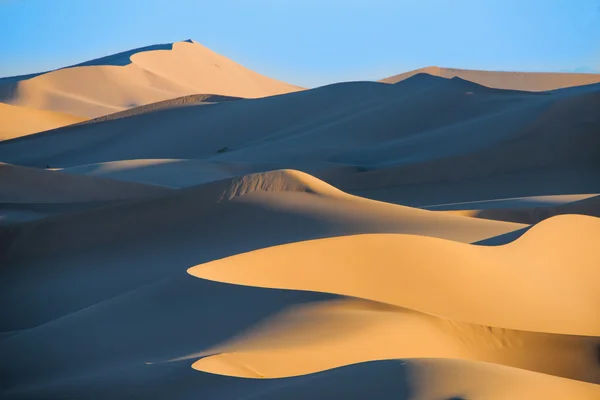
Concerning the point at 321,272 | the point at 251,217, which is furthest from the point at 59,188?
the point at 321,272

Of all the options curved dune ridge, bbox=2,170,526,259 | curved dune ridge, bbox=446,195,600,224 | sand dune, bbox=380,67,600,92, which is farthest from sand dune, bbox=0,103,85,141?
sand dune, bbox=380,67,600,92

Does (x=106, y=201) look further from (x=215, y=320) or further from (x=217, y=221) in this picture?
(x=215, y=320)

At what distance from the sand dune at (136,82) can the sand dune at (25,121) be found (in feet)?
32.6

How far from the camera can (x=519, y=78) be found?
58406mm

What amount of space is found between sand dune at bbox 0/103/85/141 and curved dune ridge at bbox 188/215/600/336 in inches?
931

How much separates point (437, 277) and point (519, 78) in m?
52.7

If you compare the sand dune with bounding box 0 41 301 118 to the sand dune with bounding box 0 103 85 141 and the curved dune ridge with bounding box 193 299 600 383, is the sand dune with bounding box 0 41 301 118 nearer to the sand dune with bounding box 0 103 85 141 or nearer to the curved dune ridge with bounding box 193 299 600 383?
the sand dune with bounding box 0 103 85 141

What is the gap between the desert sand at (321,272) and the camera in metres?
5.13

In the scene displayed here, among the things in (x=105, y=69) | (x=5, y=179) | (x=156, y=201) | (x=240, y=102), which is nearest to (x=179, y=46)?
(x=105, y=69)

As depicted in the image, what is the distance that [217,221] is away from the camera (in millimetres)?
10070

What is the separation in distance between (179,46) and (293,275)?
55.4m

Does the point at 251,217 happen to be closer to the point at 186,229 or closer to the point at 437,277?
the point at 186,229

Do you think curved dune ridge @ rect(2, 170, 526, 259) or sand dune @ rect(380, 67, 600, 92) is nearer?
curved dune ridge @ rect(2, 170, 526, 259)

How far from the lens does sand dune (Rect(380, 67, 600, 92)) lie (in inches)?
2109
